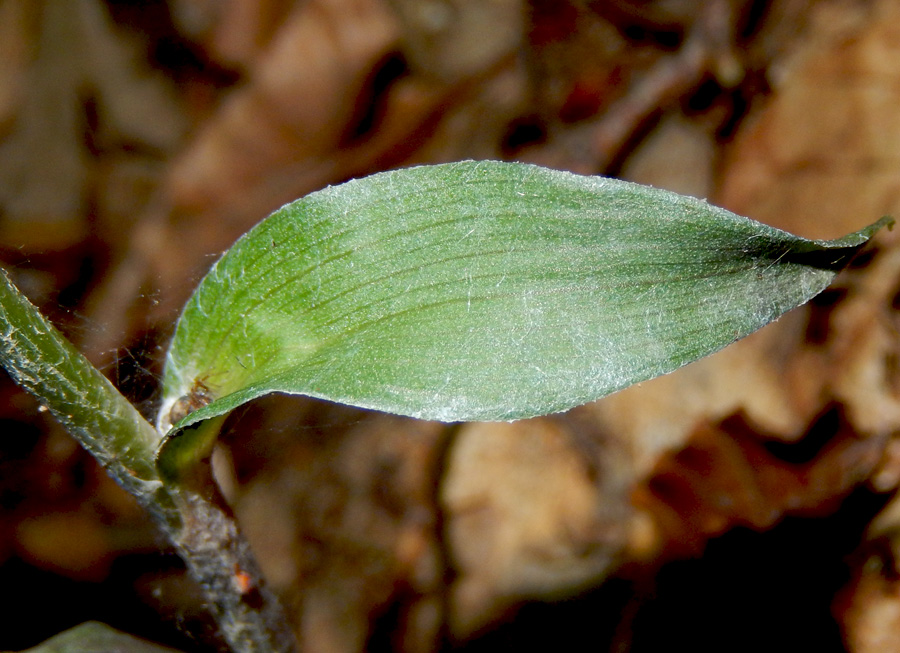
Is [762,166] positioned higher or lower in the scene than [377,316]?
lower

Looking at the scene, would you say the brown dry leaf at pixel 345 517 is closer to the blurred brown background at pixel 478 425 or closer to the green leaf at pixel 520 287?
the blurred brown background at pixel 478 425

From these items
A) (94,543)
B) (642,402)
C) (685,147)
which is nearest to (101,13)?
(94,543)

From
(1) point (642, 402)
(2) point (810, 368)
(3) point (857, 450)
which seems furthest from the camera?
(1) point (642, 402)

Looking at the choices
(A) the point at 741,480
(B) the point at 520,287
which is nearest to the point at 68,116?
(B) the point at 520,287

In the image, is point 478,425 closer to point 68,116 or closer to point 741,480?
point 741,480

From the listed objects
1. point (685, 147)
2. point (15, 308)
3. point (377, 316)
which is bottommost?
point (685, 147)

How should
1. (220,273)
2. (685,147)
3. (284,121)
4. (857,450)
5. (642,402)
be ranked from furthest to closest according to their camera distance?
1. (284,121)
2. (685,147)
3. (642,402)
4. (857,450)
5. (220,273)

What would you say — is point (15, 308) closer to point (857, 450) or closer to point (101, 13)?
point (857, 450)

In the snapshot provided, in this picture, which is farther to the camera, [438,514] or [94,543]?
[94,543]
